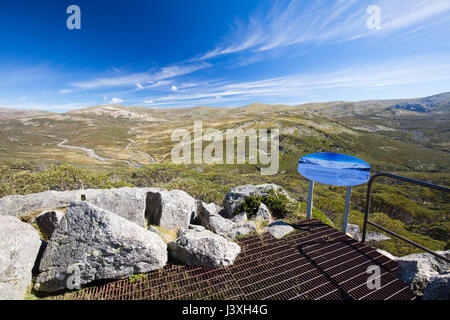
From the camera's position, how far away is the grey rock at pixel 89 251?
382cm

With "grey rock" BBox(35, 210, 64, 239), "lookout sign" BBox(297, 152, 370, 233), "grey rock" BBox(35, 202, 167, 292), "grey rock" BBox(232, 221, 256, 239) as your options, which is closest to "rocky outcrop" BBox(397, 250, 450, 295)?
"lookout sign" BBox(297, 152, 370, 233)

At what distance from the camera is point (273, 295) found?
3910 mm

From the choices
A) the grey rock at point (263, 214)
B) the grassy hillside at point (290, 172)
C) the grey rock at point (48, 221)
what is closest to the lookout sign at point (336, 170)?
the grey rock at point (263, 214)

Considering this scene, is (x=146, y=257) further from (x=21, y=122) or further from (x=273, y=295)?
(x=21, y=122)

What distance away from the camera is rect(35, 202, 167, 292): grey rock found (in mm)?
3824

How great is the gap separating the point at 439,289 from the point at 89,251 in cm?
667

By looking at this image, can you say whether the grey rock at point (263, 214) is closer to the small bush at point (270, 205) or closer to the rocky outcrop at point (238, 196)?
the small bush at point (270, 205)

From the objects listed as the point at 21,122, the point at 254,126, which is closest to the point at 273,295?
the point at 254,126

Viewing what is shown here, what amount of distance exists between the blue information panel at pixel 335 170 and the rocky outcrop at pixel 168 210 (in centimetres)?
403

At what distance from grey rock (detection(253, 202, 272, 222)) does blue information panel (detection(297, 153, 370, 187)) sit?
222 centimetres

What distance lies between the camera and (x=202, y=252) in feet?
15.5

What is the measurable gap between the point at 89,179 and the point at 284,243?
10034 millimetres

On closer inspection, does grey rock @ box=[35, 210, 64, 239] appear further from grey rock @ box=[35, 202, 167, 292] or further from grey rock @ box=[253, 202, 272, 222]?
grey rock @ box=[253, 202, 272, 222]

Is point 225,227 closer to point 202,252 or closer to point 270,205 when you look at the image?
point 202,252
